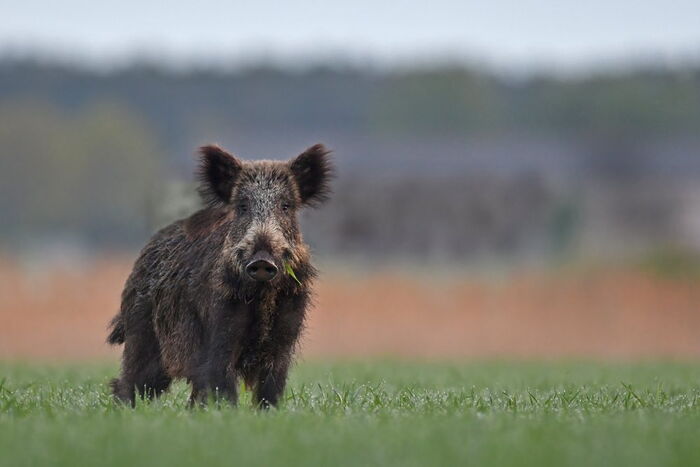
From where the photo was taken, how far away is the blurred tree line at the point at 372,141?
179 feet

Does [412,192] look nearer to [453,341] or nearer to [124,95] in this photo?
[453,341]

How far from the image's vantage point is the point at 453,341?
96.7 feet

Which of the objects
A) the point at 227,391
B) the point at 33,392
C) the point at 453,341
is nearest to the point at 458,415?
the point at 227,391

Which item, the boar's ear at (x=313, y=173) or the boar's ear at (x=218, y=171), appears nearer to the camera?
the boar's ear at (x=218, y=171)

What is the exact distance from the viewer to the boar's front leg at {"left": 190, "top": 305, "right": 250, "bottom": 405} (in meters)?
9.11

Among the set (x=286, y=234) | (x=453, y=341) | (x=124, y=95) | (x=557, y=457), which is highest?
(x=124, y=95)

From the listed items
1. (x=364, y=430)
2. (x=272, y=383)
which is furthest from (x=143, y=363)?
(x=364, y=430)

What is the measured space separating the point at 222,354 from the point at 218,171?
1.56 meters

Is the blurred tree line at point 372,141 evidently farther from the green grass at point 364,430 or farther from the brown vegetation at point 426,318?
the green grass at point 364,430

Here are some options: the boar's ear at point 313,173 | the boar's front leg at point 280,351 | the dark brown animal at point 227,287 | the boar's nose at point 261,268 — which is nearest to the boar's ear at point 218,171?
the dark brown animal at point 227,287

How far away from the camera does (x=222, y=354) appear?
29.9ft

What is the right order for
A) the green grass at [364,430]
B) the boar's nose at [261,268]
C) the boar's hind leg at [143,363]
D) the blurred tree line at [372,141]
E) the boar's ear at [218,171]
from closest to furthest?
the green grass at [364,430]
the boar's nose at [261,268]
the boar's ear at [218,171]
the boar's hind leg at [143,363]
the blurred tree line at [372,141]

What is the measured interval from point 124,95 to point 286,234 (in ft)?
272

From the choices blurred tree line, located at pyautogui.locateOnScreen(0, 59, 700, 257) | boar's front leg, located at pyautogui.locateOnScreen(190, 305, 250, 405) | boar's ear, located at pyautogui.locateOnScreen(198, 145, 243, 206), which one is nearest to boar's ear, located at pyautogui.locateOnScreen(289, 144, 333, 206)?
boar's ear, located at pyautogui.locateOnScreen(198, 145, 243, 206)
